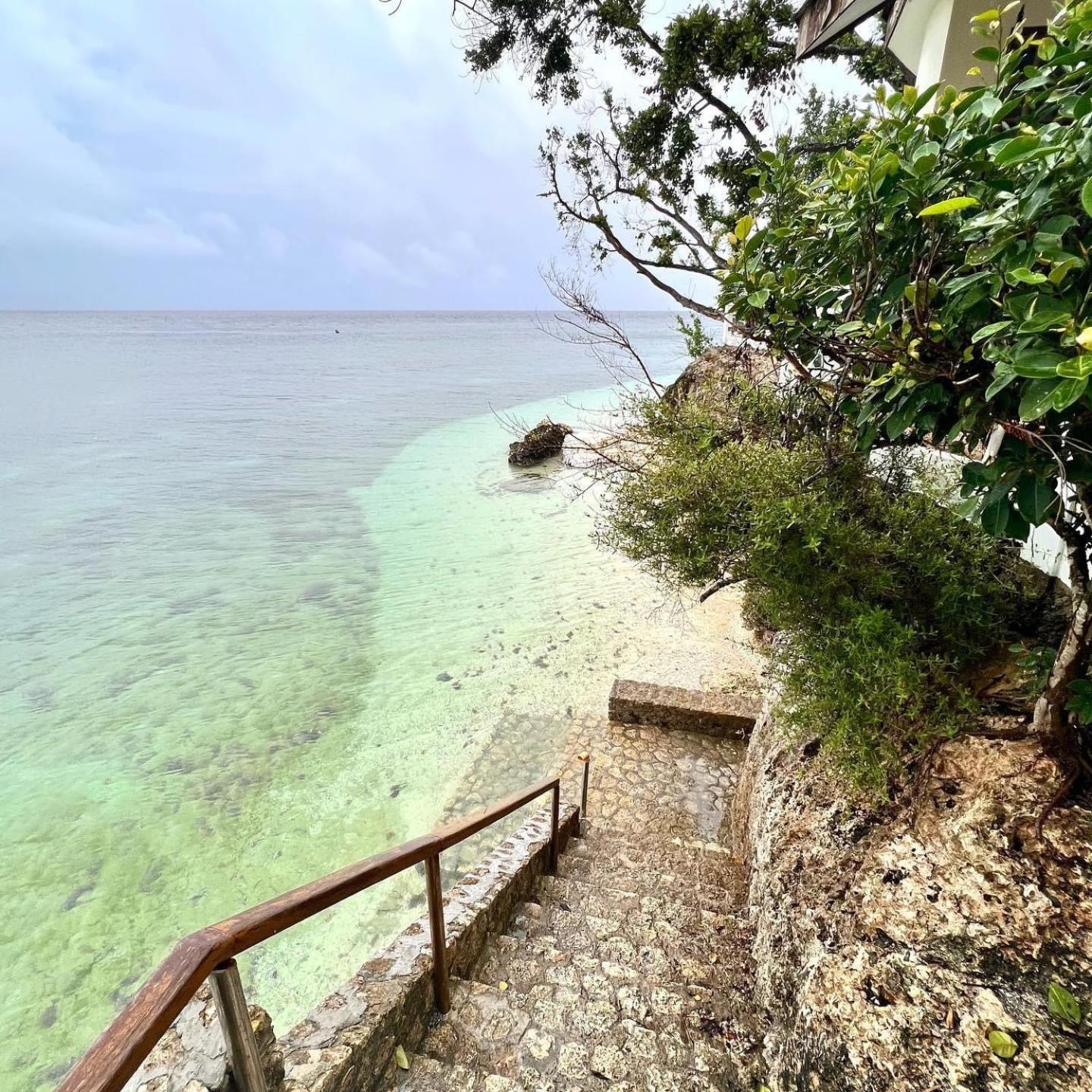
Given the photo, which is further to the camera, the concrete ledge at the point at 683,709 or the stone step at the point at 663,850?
the concrete ledge at the point at 683,709

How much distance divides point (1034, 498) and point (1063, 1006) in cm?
153

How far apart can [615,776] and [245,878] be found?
3.58m

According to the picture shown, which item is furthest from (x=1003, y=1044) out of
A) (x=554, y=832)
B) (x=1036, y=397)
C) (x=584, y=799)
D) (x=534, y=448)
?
(x=534, y=448)

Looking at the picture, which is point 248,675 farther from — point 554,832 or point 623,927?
point 623,927

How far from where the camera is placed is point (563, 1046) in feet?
6.97

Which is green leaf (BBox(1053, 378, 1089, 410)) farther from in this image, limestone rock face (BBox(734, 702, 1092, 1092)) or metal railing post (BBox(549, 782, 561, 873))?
metal railing post (BBox(549, 782, 561, 873))

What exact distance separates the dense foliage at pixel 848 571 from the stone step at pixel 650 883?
4.45ft

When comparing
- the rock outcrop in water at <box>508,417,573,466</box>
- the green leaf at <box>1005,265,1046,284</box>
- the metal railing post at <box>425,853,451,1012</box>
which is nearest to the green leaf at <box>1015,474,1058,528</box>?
the green leaf at <box>1005,265,1046,284</box>

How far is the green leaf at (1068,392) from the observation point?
43.1 inches

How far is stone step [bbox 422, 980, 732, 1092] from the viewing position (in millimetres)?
2008

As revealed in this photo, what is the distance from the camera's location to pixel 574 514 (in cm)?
1398

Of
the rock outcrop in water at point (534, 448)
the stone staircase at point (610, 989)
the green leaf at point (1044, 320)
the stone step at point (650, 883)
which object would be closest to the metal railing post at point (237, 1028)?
the stone staircase at point (610, 989)

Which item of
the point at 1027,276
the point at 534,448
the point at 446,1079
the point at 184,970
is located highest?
the point at 534,448

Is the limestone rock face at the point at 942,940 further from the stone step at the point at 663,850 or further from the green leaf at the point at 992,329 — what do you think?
the green leaf at the point at 992,329
